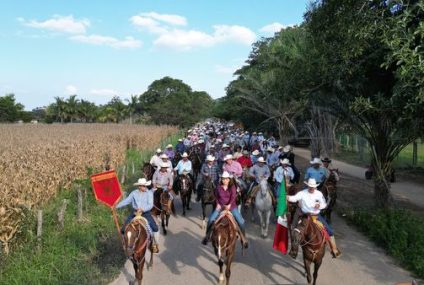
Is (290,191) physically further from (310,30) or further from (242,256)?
(310,30)

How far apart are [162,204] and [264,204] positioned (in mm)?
3100

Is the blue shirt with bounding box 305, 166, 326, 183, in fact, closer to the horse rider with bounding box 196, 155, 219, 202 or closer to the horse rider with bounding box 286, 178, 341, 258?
the horse rider with bounding box 196, 155, 219, 202

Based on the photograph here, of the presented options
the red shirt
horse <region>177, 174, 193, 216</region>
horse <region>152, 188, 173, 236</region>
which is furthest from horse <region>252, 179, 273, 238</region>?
the red shirt

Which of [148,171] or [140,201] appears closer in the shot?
[140,201]

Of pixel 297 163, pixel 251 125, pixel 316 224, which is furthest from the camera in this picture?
pixel 251 125

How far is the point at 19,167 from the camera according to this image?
14758 millimetres

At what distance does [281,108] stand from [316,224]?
82.1 ft

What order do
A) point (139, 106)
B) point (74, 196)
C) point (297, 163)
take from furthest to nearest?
point (139, 106)
point (297, 163)
point (74, 196)

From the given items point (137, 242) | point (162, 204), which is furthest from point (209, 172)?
point (137, 242)

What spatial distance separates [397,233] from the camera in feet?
40.9

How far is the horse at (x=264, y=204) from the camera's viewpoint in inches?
538

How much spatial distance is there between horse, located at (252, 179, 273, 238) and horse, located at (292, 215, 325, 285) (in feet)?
13.3

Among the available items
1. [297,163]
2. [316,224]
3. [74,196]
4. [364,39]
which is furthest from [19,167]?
[297,163]

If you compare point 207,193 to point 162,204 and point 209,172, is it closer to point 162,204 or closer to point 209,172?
point 209,172
